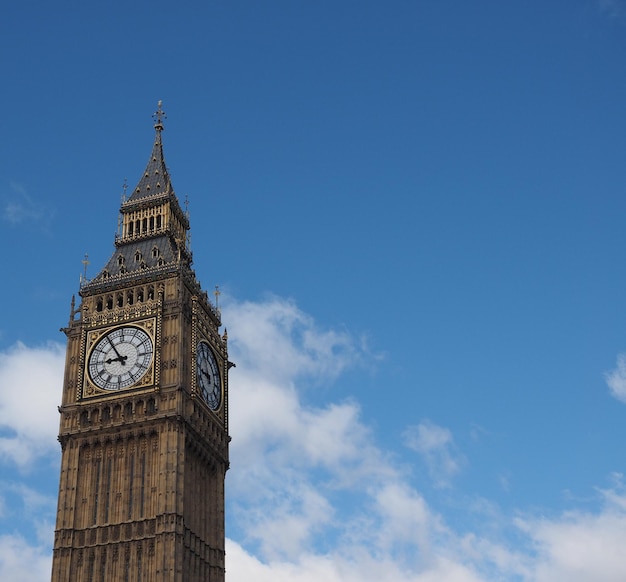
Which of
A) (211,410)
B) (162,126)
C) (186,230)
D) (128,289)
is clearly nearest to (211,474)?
(211,410)

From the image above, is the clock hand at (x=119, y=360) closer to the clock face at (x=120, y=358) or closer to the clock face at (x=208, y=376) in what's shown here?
the clock face at (x=120, y=358)

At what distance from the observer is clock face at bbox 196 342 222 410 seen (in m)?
93.7

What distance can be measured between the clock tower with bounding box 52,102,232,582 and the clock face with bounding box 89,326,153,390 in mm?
100

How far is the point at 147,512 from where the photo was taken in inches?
3319

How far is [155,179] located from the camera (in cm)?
10762

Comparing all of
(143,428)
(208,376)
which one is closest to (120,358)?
(143,428)

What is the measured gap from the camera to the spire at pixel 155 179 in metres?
106

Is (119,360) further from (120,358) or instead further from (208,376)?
(208,376)

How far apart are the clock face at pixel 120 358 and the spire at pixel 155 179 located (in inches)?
714

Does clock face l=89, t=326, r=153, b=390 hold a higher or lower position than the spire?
lower

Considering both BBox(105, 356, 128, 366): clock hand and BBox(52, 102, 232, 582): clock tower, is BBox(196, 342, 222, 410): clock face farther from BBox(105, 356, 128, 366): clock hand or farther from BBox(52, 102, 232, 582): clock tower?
BBox(105, 356, 128, 366): clock hand

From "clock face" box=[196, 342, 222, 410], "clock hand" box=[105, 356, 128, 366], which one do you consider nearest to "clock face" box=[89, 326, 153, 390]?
"clock hand" box=[105, 356, 128, 366]

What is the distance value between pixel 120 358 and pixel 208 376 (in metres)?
8.24

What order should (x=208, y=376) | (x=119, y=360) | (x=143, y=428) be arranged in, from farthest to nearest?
(x=208, y=376), (x=119, y=360), (x=143, y=428)
